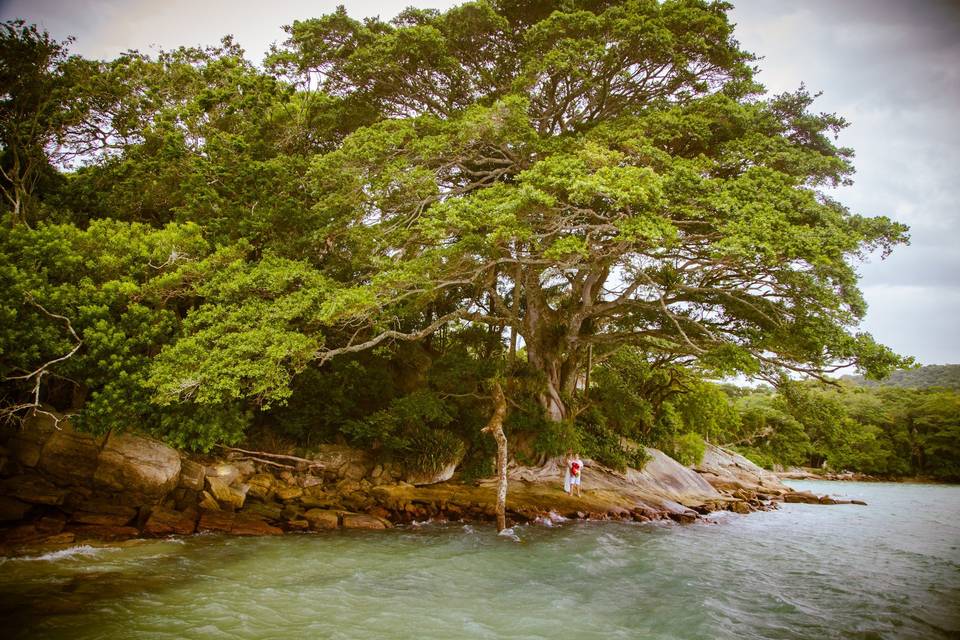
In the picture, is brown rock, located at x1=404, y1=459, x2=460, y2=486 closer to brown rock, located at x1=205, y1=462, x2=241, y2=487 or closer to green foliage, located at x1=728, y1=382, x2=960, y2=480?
brown rock, located at x1=205, y1=462, x2=241, y2=487

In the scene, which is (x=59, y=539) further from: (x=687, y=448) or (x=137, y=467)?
(x=687, y=448)

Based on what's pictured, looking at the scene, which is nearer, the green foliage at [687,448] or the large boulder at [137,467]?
the large boulder at [137,467]

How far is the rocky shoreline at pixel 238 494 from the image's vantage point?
860 cm

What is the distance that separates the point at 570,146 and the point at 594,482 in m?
10.4

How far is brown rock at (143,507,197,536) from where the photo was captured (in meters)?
8.91

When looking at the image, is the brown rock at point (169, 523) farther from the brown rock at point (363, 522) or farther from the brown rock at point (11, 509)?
the brown rock at point (363, 522)

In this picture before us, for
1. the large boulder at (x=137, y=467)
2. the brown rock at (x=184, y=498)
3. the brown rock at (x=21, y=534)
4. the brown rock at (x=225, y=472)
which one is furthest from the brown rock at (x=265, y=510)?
the brown rock at (x=21, y=534)

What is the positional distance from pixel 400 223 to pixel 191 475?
24.7 ft

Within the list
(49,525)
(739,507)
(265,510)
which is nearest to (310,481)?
(265,510)

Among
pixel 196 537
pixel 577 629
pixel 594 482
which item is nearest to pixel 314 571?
pixel 196 537

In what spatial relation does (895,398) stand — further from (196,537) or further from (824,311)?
(196,537)

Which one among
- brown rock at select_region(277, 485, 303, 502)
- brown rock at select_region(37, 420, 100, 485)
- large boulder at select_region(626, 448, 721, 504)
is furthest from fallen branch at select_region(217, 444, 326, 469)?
large boulder at select_region(626, 448, 721, 504)

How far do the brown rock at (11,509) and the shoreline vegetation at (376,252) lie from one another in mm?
60

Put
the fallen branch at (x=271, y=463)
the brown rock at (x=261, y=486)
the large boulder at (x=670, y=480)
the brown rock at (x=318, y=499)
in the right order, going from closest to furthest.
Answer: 1. the brown rock at (x=318, y=499)
2. the brown rock at (x=261, y=486)
3. the fallen branch at (x=271, y=463)
4. the large boulder at (x=670, y=480)
